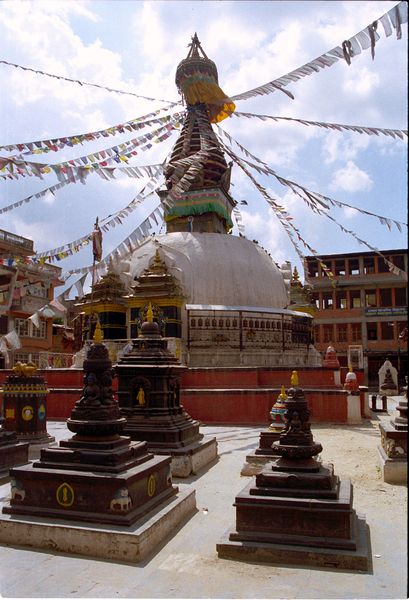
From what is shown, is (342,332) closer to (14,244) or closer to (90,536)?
(14,244)

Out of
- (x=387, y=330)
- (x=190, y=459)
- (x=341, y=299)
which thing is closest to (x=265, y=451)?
(x=190, y=459)

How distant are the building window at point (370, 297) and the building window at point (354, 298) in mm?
744

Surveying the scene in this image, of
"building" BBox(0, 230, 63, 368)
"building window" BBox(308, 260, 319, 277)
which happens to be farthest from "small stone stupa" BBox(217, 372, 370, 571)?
"building window" BBox(308, 260, 319, 277)

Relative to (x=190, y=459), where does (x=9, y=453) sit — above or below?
above

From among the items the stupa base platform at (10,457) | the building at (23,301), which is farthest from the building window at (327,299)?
the stupa base platform at (10,457)

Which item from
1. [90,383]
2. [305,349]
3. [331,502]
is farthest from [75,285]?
[305,349]

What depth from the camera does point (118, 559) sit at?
5285 mm

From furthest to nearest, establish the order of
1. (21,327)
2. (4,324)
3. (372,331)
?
(372,331) < (21,327) < (4,324)

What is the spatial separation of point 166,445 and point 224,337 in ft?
42.9

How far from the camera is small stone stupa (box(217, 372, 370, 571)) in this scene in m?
5.15

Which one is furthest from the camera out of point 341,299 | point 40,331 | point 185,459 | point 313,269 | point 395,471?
point 313,269

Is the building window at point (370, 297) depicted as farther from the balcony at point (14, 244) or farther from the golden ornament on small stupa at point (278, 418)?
the golden ornament on small stupa at point (278, 418)

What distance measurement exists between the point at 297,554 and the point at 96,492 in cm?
230

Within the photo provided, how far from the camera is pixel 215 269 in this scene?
944 inches
